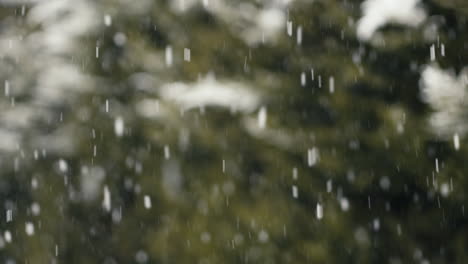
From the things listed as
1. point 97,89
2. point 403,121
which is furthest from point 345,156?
point 97,89

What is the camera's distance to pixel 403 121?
259 cm

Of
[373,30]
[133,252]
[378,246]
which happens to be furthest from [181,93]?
[378,246]

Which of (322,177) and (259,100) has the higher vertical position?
(259,100)

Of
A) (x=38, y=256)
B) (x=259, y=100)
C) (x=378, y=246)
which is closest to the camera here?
(x=378, y=246)

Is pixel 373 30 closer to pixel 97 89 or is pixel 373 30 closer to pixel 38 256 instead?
pixel 97 89

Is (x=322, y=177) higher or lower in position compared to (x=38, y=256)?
higher

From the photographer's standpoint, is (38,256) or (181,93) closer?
(38,256)

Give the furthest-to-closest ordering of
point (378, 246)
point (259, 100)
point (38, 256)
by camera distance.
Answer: point (259, 100) → point (38, 256) → point (378, 246)

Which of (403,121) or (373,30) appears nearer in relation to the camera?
(403,121)

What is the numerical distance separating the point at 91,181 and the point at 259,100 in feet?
3.01

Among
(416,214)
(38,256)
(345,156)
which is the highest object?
(345,156)

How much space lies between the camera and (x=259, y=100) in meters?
2.76

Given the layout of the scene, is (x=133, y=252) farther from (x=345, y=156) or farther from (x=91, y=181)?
(x=345, y=156)

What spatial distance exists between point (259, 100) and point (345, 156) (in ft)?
1.67
